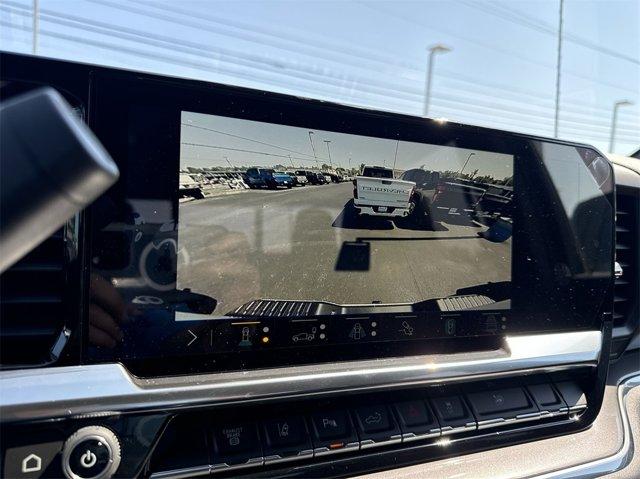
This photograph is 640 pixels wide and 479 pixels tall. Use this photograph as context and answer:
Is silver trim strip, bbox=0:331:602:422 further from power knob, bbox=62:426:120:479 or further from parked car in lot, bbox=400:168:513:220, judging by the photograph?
parked car in lot, bbox=400:168:513:220

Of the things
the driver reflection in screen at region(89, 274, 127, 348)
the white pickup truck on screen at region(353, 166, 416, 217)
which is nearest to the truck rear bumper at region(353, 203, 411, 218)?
the white pickup truck on screen at region(353, 166, 416, 217)

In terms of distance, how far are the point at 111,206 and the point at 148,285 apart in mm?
248

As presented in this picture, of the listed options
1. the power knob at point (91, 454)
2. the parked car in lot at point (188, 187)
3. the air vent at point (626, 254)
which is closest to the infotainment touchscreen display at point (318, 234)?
the parked car in lot at point (188, 187)

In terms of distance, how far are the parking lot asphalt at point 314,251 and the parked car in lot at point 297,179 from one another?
Answer: 0.02 meters

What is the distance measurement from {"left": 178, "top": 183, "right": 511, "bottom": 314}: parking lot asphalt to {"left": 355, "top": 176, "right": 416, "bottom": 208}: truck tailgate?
0.05 meters

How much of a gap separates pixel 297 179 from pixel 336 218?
19 centimetres

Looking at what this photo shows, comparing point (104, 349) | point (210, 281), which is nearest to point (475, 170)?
point (210, 281)

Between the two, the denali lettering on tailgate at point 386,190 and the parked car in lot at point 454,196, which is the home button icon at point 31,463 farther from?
the parked car in lot at point 454,196

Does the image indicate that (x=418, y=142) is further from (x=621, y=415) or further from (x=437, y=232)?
(x=621, y=415)

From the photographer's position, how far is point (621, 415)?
230 cm

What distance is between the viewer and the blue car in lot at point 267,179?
1582 mm

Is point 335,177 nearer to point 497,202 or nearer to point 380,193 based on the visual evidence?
point 380,193

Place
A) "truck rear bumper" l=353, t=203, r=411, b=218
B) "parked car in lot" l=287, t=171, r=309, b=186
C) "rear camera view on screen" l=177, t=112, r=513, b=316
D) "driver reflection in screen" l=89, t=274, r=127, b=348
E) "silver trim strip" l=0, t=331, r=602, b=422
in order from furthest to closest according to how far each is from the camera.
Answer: "truck rear bumper" l=353, t=203, r=411, b=218
"parked car in lot" l=287, t=171, r=309, b=186
"rear camera view on screen" l=177, t=112, r=513, b=316
"driver reflection in screen" l=89, t=274, r=127, b=348
"silver trim strip" l=0, t=331, r=602, b=422

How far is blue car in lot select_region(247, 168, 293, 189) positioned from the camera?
1582mm
